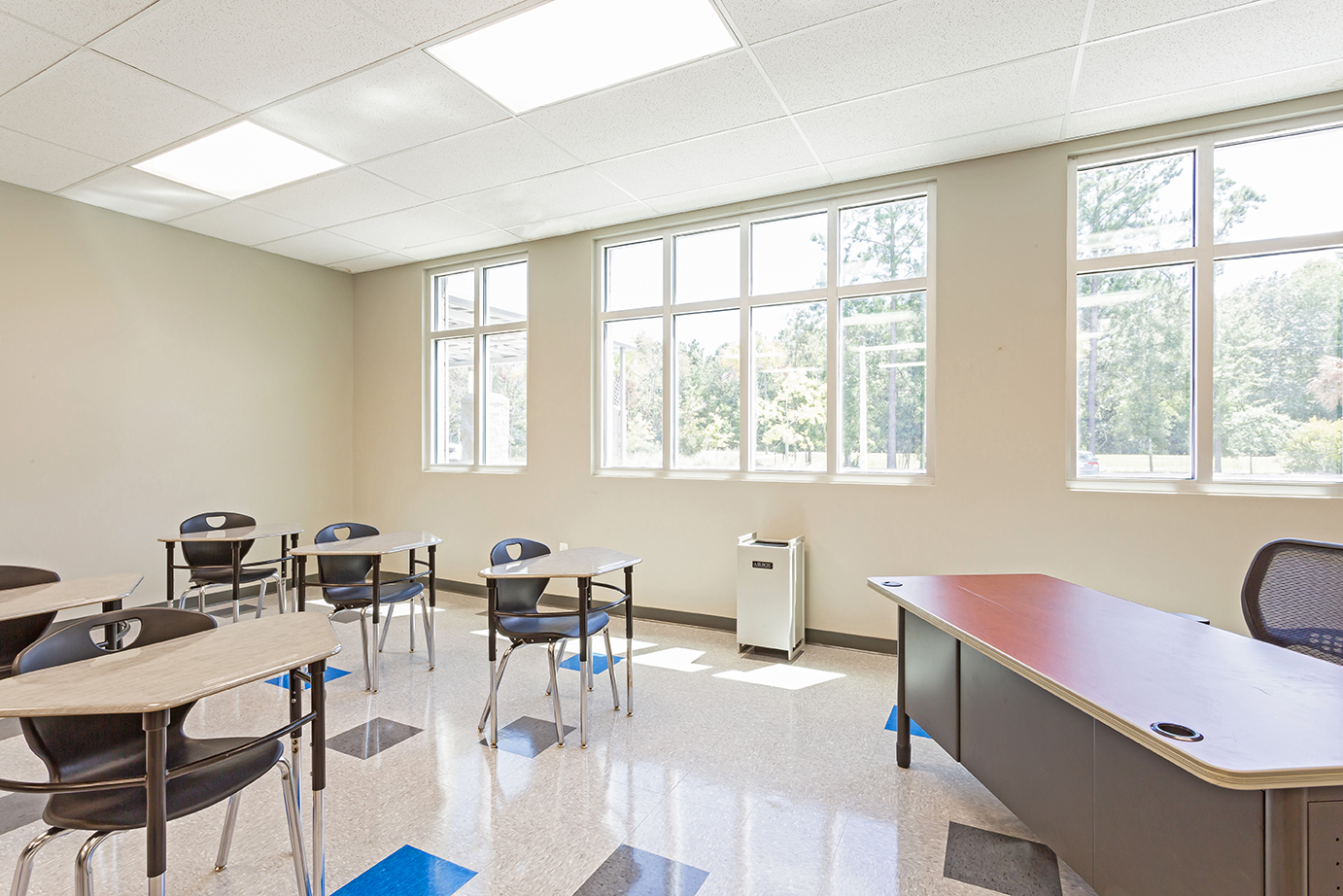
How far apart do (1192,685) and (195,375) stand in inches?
255

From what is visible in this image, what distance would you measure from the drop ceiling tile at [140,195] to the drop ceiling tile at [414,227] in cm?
94

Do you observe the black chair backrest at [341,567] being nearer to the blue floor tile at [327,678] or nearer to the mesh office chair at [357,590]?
the mesh office chair at [357,590]

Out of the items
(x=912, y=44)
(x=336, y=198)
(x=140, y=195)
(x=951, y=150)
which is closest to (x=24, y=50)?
(x=336, y=198)

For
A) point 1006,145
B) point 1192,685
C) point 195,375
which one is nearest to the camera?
point 1192,685

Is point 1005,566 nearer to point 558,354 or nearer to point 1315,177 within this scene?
point 1315,177

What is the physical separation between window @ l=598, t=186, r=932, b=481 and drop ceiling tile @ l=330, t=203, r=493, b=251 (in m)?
1.14

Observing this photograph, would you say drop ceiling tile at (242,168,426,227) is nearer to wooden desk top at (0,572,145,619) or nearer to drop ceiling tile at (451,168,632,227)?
drop ceiling tile at (451,168,632,227)

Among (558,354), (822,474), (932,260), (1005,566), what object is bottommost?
(1005,566)

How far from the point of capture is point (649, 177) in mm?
4145

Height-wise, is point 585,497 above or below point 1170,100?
below

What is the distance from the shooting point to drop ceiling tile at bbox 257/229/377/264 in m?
5.32

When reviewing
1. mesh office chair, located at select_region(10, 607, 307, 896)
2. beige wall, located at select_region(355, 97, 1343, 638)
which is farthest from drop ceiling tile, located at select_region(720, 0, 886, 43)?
mesh office chair, located at select_region(10, 607, 307, 896)

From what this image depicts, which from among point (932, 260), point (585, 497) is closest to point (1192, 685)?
point (932, 260)

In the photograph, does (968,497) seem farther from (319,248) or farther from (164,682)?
(319,248)
